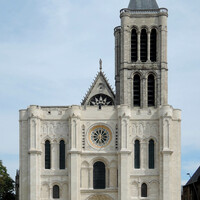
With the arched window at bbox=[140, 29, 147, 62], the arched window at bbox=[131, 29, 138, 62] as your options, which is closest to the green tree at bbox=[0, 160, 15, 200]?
the arched window at bbox=[131, 29, 138, 62]

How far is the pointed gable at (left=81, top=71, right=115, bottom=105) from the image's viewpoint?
243ft

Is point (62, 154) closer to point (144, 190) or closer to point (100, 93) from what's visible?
point (144, 190)

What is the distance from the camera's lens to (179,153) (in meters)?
68.5

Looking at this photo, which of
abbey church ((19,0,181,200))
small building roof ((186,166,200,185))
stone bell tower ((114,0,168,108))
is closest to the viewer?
abbey church ((19,0,181,200))

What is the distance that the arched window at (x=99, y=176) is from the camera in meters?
67.7

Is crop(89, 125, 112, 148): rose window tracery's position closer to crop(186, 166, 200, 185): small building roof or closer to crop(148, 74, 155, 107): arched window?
crop(148, 74, 155, 107): arched window

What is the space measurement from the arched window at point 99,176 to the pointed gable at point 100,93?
8.48 metres

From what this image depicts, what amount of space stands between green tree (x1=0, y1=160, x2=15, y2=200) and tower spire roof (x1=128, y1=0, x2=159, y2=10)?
77.0 ft

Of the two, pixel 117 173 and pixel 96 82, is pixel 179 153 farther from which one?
pixel 96 82

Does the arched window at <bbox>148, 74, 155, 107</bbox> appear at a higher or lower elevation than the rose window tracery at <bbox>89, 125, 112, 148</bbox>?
higher

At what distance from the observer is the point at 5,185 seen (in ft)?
245

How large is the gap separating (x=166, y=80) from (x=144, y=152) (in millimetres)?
9408

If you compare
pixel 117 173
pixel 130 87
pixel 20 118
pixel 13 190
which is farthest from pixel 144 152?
pixel 13 190

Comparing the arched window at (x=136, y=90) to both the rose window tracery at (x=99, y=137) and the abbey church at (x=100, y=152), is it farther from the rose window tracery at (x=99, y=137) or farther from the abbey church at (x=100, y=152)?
the rose window tracery at (x=99, y=137)
